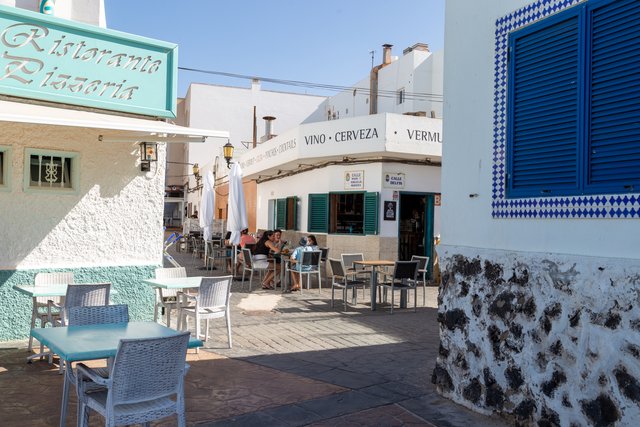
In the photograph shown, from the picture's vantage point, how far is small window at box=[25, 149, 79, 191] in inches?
294

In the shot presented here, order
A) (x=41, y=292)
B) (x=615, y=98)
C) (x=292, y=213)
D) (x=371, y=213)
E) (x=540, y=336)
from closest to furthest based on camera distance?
(x=615, y=98)
(x=540, y=336)
(x=41, y=292)
(x=371, y=213)
(x=292, y=213)

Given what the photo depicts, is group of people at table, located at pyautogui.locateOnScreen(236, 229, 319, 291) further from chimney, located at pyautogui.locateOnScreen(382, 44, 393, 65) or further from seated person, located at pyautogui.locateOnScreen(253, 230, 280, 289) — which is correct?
chimney, located at pyautogui.locateOnScreen(382, 44, 393, 65)

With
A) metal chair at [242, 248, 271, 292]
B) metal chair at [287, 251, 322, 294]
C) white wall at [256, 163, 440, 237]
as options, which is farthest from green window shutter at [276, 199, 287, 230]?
metal chair at [287, 251, 322, 294]

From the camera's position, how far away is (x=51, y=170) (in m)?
7.62

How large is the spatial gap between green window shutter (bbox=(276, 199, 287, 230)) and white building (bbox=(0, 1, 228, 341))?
33.6 feet

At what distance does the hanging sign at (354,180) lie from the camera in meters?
14.7

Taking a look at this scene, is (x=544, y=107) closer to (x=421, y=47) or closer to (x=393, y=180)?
(x=393, y=180)

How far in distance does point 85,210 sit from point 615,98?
6636 mm

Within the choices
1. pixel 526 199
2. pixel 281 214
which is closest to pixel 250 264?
pixel 281 214

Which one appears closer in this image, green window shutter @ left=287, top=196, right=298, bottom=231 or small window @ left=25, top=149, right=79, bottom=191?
small window @ left=25, top=149, right=79, bottom=191

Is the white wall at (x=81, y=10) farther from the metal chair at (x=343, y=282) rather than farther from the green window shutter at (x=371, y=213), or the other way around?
the green window shutter at (x=371, y=213)

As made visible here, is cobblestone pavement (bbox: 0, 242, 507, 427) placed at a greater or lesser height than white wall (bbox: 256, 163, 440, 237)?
lesser

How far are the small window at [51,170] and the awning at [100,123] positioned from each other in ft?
1.83

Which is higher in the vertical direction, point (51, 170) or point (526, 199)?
point (51, 170)
